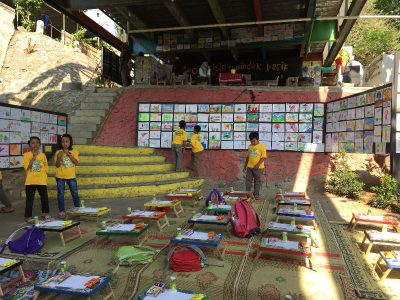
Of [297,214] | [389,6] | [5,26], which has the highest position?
[389,6]

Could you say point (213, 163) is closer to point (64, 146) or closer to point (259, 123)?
point (259, 123)

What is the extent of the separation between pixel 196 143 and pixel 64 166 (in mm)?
4441

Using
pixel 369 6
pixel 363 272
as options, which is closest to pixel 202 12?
pixel 363 272

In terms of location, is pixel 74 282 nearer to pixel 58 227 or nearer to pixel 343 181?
pixel 58 227

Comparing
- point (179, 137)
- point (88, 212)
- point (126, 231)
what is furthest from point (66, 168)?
point (179, 137)

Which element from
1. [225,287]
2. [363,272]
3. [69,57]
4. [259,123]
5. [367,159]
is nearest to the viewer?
[225,287]

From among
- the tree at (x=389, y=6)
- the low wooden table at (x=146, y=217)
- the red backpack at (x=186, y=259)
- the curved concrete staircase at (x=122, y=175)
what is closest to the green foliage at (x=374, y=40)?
the tree at (x=389, y=6)

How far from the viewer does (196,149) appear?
10.5m

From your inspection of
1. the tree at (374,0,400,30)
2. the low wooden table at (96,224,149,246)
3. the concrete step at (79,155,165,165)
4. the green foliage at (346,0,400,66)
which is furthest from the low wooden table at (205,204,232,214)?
the green foliage at (346,0,400,66)

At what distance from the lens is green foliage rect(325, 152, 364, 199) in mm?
8740

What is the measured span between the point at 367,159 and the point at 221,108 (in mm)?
4558

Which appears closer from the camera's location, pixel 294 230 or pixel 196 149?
pixel 294 230

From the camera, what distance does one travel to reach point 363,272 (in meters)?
4.27

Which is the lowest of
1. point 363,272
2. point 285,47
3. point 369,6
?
point 363,272
